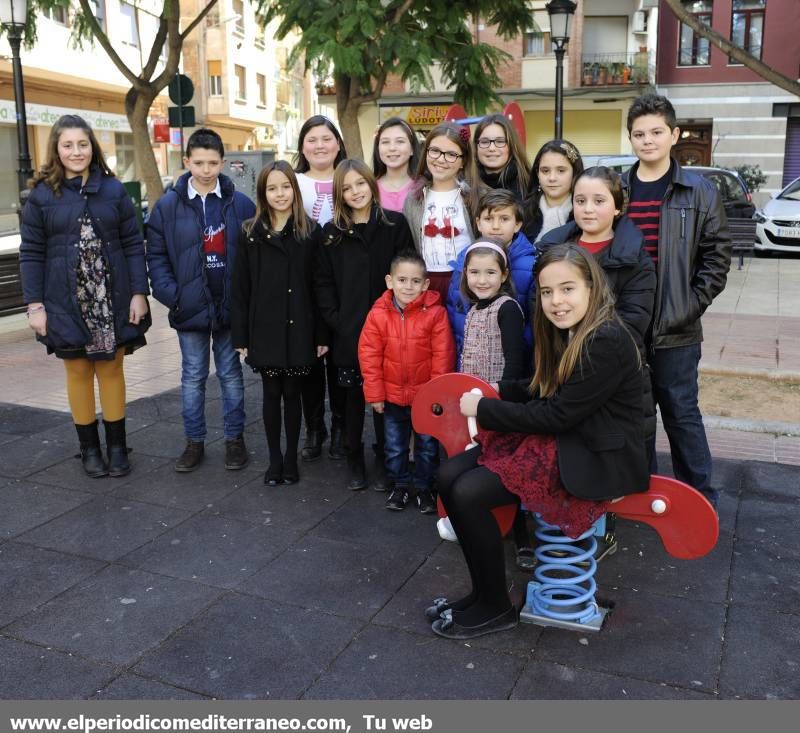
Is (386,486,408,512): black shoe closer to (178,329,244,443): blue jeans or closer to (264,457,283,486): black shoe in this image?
(264,457,283,486): black shoe

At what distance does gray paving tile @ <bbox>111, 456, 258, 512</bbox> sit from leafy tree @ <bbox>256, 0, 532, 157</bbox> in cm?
672

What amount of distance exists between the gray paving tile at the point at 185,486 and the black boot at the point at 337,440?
21.4 inches

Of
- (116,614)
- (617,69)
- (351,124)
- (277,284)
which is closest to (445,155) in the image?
(277,284)

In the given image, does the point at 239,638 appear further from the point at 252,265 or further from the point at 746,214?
the point at 746,214

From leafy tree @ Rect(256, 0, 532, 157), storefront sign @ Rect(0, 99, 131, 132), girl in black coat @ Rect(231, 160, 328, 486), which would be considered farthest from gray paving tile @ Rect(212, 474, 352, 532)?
storefront sign @ Rect(0, 99, 131, 132)

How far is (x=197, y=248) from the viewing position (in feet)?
16.2

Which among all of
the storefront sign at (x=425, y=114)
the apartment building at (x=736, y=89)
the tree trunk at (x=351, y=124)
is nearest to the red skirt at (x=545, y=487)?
the tree trunk at (x=351, y=124)

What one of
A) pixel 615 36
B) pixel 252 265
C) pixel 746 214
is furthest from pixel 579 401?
pixel 615 36

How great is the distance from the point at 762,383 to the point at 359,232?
4118 mm

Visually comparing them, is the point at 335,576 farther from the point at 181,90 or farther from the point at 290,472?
the point at 181,90

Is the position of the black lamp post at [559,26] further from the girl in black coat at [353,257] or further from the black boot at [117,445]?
the black boot at [117,445]

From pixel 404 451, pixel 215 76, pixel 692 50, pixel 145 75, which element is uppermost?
pixel 215 76

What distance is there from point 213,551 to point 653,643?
199 centimetres

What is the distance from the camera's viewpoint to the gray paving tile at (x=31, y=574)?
354 centimetres
